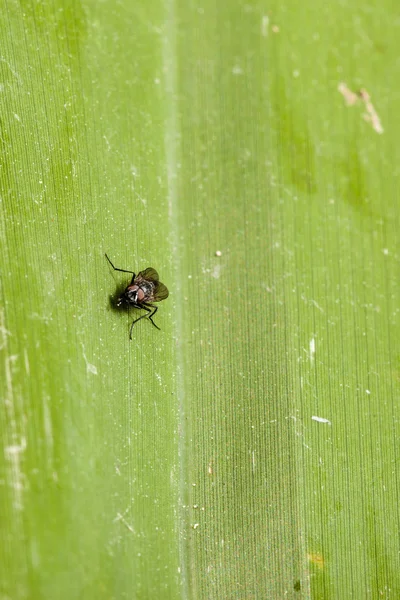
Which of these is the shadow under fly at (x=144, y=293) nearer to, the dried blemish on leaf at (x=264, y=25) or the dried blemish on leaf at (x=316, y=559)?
the dried blemish on leaf at (x=316, y=559)

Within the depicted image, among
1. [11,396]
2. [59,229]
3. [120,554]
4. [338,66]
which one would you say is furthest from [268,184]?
[120,554]

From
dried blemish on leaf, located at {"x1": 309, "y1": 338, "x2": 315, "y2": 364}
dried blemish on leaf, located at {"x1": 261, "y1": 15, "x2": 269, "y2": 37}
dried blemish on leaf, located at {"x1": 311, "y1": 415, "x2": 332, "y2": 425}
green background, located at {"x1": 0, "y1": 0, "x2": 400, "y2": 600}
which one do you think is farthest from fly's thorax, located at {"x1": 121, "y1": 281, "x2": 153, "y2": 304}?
dried blemish on leaf, located at {"x1": 261, "y1": 15, "x2": 269, "y2": 37}

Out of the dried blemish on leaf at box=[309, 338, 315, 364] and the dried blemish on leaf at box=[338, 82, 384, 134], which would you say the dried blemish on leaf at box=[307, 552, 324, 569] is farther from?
the dried blemish on leaf at box=[338, 82, 384, 134]

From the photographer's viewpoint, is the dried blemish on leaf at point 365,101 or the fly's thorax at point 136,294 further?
the dried blemish on leaf at point 365,101

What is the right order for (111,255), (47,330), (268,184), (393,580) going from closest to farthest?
(47,330), (111,255), (393,580), (268,184)

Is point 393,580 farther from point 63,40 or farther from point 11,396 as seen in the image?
point 63,40

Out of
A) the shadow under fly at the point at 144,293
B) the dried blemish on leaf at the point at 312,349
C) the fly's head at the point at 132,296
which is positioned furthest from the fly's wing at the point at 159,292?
the dried blemish on leaf at the point at 312,349
